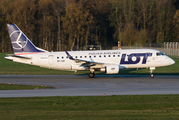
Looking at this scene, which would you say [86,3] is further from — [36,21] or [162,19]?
[162,19]

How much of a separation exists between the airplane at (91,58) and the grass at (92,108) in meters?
12.7

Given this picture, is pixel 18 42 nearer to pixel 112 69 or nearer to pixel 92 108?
pixel 112 69

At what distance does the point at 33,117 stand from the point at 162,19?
87.7 metres

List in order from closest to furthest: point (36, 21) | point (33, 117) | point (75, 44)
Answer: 1. point (33, 117)
2. point (36, 21)
3. point (75, 44)

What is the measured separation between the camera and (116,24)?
338 ft

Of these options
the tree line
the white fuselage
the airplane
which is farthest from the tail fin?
the tree line

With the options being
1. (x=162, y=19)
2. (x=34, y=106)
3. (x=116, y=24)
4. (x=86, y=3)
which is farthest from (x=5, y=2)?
(x=34, y=106)

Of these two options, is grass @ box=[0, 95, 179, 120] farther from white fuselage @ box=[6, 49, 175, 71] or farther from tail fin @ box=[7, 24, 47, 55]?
tail fin @ box=[7, 24, 47, 55]

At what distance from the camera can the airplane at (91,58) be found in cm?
3097

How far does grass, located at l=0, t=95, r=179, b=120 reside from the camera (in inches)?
509

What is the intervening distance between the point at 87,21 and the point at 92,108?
78.0 meters

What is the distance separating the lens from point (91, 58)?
104 ft

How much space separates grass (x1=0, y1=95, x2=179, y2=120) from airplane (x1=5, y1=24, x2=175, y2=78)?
12723 millimetres

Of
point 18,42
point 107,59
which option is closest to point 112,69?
point 107,59
